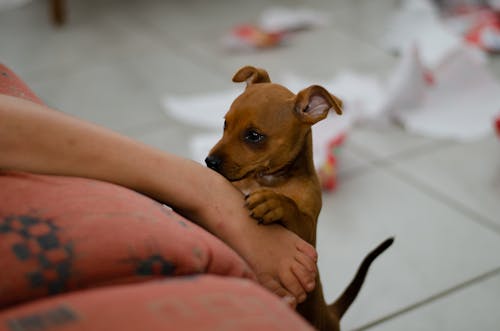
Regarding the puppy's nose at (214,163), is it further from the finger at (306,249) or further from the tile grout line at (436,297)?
the tile grout line at (436,297)

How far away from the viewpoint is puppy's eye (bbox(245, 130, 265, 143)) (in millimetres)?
1102

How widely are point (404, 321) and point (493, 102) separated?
121 cm

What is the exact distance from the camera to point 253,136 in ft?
3.62

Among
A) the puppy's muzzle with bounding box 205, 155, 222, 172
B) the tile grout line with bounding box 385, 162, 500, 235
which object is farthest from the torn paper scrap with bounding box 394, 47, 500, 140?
the puppy's muzzle with bounding box 205, 155, 222, 172

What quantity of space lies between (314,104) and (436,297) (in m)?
0.72

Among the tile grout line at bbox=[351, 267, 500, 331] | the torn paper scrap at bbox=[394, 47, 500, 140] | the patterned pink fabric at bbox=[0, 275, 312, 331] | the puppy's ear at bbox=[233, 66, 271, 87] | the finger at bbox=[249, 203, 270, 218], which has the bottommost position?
the tile grout line at bbox=[351, 267, 500, 331]

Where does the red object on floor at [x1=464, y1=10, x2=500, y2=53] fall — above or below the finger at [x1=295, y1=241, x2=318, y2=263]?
above

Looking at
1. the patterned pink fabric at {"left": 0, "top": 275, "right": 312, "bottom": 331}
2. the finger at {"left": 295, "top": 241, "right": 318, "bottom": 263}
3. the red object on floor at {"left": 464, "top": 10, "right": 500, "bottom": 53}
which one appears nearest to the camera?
the patterned pink fabric at {"left": 0, "top": 275, "right": 312, "bottom": 331}

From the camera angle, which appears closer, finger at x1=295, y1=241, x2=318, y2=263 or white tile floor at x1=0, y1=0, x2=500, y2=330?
finger at x1=295, y1=241, x2=318, y2=263

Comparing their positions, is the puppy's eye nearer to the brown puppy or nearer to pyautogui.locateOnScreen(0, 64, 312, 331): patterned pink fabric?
the brown puppy

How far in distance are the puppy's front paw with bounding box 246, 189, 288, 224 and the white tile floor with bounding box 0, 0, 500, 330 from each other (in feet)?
2.05

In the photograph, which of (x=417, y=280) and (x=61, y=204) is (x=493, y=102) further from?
(x=61, y=204)

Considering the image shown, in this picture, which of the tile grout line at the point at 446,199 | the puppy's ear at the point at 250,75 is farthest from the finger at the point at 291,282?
the tile grout line at the point at 446,199

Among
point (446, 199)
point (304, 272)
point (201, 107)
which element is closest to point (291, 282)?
point (304, 272)
